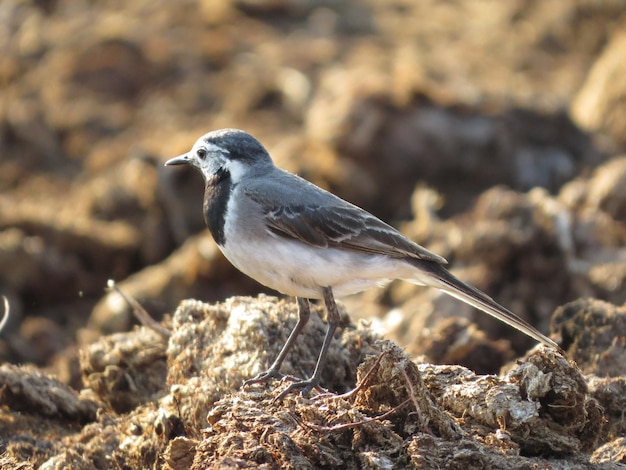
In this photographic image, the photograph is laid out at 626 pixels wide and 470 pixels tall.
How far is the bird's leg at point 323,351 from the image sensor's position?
269 inches

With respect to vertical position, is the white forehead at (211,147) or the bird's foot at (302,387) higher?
the white forehead at (211,147)

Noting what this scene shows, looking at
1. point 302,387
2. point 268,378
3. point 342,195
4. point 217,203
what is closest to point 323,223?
point 217,203

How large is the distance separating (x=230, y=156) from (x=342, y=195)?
25.2ft

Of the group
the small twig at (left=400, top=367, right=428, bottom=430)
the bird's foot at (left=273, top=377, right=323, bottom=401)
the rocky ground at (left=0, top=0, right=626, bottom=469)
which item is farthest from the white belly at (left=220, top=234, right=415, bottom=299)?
the small twig at (left=400, top=367, right=428, bottom=430)

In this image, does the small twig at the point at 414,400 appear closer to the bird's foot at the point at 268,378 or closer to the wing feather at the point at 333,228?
the bird's foot at the point at 268,378

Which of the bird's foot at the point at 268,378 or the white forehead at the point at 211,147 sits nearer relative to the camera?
the bird's foot at the point at 268,378

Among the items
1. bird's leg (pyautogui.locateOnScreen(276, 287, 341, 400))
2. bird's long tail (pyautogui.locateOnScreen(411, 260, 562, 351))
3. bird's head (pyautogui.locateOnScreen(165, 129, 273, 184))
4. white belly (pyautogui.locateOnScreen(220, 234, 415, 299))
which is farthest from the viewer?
bird's head (pyautogui.locateOnScreen(165, 129, 273, 184))

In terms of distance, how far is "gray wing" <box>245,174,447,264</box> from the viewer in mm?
7570

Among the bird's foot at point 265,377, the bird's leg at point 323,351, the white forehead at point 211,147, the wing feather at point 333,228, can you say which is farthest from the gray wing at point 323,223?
the bird's foot at point 265,377

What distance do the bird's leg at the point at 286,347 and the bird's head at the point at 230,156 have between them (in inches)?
41.3

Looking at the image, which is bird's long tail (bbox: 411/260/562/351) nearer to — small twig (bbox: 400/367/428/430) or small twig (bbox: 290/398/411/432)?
small twig (bbox: 400/367/428/430)

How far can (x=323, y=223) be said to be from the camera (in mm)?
7672

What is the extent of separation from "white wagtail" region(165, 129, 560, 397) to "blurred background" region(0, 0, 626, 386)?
1.64 m

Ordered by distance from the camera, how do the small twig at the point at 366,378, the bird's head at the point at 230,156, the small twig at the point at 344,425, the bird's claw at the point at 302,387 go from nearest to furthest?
1. the small twig at the point at 344,425
2. the small twig at the point at 366,378
3. the bird's claw at the point at 302,387
4. the bird's head at the point at 230,156
